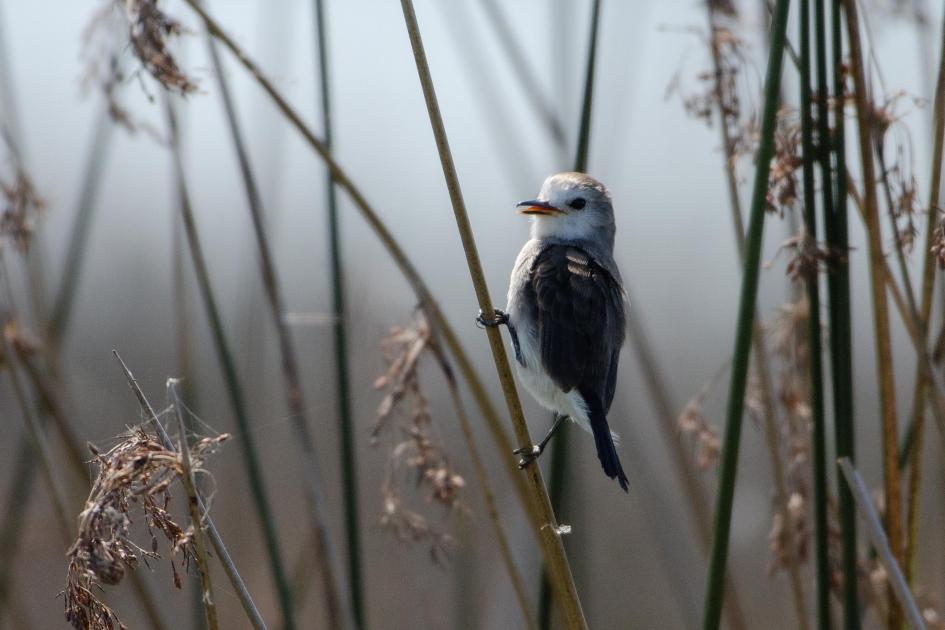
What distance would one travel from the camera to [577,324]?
8.32 ft

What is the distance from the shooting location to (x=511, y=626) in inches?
121

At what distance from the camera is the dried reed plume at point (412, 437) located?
7.50 feet

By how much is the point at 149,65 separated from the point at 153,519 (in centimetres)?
96

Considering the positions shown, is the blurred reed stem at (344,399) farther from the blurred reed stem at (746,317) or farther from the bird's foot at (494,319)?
the blurred reed stem at (746,317)

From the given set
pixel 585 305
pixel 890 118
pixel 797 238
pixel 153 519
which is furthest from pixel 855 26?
pixel 153 519

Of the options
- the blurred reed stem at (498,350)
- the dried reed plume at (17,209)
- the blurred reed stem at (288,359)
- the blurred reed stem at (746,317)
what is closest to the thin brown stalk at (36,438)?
the dried reed plume at (17,209)

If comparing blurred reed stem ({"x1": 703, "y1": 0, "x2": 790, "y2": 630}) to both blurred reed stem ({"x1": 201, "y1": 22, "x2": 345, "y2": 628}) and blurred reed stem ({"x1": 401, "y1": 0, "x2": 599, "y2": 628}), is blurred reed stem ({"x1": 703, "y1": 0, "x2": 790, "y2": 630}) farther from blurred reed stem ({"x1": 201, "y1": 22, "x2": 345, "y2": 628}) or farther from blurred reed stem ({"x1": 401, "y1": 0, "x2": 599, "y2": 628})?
blurred reed stem ({"x1": 201, "y1": 22, "x2": 345, "y2": 628})

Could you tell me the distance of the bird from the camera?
249 cm

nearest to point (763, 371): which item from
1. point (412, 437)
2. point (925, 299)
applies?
point (925, 299)

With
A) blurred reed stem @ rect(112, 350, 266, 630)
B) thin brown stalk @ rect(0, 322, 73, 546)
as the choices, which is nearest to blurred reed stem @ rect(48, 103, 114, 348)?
thin brown stalk @ rect(0, 322, 73, 546)

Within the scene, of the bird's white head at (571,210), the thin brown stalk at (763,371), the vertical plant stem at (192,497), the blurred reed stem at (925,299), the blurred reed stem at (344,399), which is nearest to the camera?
the vertical plant stem at (192,497)

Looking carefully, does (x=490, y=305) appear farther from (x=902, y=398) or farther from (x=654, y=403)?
(x=902, y=398)

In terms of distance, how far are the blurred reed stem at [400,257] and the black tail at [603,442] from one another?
0.68 feet

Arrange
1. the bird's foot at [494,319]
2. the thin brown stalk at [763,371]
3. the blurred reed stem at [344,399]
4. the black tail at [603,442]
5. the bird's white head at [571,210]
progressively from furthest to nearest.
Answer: the bird's white head at [571,210] → the thin brown stalk at [763,371] → the blurred reed stem at [344,399] → the black tail at [603,442] → the bird's foot at [494,319]
